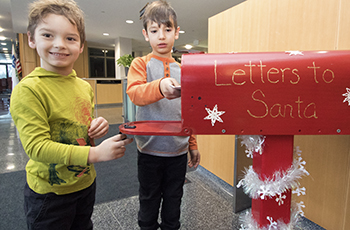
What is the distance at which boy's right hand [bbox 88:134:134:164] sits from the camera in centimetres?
63

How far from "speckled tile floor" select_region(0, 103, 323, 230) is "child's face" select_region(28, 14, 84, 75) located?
1.14 meters

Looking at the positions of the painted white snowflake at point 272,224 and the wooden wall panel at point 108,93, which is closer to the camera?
the painted white snowflake at point 272,224

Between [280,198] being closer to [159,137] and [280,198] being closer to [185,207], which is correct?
[159,137]

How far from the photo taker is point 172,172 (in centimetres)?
101

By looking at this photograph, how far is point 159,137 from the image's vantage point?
0.97 meters

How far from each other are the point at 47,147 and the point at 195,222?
3.73 ft

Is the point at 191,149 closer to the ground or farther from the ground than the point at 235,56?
closer to the ground

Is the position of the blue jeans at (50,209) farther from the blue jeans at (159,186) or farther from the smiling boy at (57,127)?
the blue jeans at (159,186)

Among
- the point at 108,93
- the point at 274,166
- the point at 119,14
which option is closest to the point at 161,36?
the point at 274,166

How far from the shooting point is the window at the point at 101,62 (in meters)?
11.1

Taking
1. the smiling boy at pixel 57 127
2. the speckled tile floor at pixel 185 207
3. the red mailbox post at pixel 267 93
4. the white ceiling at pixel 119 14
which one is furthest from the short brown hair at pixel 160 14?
the white ceiling at pixel 119 14

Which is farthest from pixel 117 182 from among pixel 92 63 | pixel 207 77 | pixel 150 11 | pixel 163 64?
pixel 92 63

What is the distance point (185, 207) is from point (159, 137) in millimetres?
869

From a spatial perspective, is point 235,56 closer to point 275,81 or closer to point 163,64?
point 275,81
